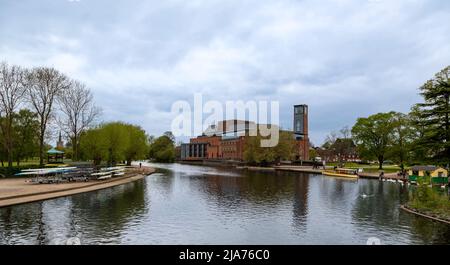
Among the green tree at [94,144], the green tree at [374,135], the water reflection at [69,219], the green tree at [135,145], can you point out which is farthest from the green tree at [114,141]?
the green tree at [374,135]

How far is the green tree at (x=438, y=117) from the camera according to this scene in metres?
31.5

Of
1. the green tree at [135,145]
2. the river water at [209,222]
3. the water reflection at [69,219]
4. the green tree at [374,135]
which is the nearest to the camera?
the water reflection at [69,219]

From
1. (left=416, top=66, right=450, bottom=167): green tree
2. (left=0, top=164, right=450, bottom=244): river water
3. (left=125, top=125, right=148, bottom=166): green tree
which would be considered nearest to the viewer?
(left=0, top=164, right=450, bottom=244): river water

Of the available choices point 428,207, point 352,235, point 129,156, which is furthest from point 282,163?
point 352,235

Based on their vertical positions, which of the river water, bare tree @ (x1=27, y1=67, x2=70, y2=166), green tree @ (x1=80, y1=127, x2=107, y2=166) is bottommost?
the river water

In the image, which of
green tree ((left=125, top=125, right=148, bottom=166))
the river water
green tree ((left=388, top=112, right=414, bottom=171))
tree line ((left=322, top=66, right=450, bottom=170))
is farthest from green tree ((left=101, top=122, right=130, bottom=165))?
green tree ((left=388, top=112, right=414, bottom=171))

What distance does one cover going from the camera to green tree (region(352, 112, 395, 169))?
7588 centimetres

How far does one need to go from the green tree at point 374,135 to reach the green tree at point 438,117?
42947 mm

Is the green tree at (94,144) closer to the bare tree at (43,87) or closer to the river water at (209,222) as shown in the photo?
the bare tree at (43,87)

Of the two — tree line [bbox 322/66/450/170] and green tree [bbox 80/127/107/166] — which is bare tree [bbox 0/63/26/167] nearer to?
green tree [bbox 80/127/107/166]

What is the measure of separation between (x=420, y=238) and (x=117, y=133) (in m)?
50.2

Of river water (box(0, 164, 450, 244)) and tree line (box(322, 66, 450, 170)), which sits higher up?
tree line (box(322, 66, 450, 170))

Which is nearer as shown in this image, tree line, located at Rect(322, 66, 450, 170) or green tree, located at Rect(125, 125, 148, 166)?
tree line, located at Rect(322, 66, 450, 170)

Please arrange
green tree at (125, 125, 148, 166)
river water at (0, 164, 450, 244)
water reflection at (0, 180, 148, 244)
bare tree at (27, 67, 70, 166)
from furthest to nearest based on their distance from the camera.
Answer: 1. green tree at (125, 125, 148, 166)
2. bare tree at (27, 67, 70, 166)
3. river water at (0, 164, 450, 244)
4. water reflection at (0, 180, 148, 244)
